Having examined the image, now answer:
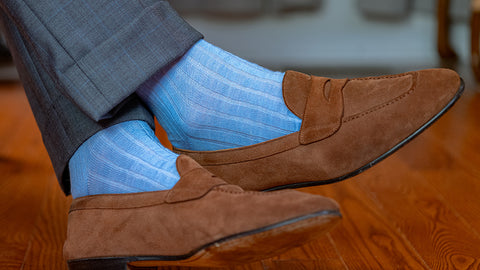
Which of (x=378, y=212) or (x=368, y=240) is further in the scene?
(x=378, y=212)

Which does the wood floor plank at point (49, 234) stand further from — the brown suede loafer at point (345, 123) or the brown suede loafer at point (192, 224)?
the brown suede loafer at point (345, 123)

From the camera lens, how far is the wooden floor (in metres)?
0.74

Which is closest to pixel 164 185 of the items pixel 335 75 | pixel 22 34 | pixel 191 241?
pixel 191 241

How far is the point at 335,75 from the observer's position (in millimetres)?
2205

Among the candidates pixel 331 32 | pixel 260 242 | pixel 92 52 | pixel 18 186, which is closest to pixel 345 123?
pixel 260 242

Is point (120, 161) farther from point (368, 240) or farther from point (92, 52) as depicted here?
point (368, 240)

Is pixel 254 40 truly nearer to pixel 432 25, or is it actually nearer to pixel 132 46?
pixel 432 25

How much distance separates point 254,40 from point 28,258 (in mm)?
1824

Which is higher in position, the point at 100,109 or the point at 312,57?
the point at 100,109

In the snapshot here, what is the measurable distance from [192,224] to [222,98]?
198 mm

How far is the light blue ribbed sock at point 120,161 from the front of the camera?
0.61 meters

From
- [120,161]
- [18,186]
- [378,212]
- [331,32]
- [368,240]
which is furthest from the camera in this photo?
[331,32]

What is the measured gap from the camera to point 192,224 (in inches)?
21.4

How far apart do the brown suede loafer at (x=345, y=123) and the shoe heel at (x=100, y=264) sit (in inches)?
7.5
